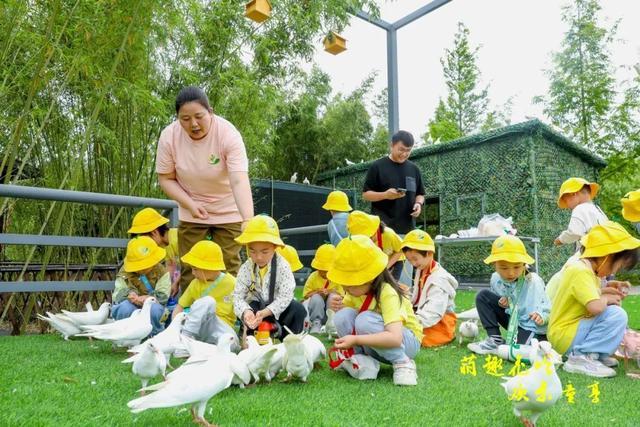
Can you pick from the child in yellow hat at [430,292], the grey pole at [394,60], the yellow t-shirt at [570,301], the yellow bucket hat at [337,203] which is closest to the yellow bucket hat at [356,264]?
the yellow t-shirt at [570,301]

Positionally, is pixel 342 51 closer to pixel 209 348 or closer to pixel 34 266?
pixel 34 266

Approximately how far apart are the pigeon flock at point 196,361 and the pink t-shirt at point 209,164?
680 mm

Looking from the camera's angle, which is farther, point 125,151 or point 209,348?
point 125,151

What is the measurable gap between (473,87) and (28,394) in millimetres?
20264

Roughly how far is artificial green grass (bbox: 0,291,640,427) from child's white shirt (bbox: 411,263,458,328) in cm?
74

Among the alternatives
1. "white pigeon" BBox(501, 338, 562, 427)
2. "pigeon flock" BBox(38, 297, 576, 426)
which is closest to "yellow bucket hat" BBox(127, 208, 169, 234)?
"pigeon flock" BBox(38, 297, 576, 426)

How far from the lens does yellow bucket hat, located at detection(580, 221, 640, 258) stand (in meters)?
2.59

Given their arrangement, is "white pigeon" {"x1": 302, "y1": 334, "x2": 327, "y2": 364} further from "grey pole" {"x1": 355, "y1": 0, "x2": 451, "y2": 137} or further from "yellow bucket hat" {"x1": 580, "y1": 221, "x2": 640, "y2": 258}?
"grey pole" {"x1": 355, "y1": 0, "x2": 451, "y2": 137}

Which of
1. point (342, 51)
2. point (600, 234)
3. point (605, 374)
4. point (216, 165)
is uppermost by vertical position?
point (342, 51)

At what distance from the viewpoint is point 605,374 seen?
2586mm

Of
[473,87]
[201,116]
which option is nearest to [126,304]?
[201,116]

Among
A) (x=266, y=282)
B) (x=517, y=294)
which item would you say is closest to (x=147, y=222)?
(x=266, y=282)

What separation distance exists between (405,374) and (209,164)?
1.59 metres

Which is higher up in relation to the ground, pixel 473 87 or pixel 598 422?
pixel 473 87
